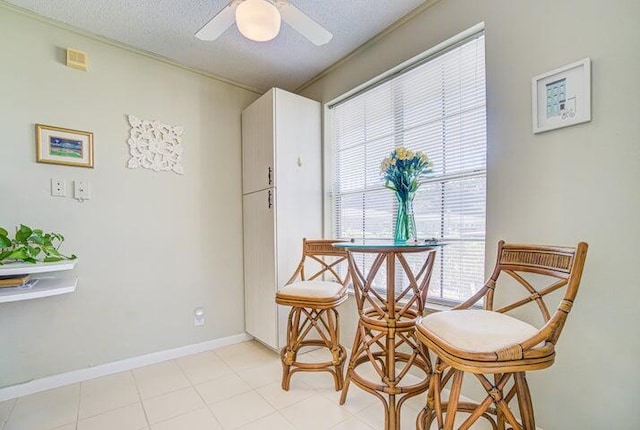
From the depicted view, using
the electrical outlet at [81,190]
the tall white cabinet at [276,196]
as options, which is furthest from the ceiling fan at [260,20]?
the electrical outlet at [81,190]

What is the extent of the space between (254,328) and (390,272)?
1.66 meters

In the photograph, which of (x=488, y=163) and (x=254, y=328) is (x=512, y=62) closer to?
(x=488, y=163)

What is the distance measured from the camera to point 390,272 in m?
1.56

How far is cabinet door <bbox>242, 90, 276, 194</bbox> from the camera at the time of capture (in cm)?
248

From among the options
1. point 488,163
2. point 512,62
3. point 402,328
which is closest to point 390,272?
point 402,328

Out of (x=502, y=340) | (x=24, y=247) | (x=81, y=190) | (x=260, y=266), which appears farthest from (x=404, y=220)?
(x=81, y=190)

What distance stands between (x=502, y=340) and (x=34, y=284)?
7.82 ft

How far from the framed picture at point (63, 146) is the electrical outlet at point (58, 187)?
0.39ft

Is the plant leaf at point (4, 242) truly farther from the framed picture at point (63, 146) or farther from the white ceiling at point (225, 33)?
the white ceiling at point (225, 33)

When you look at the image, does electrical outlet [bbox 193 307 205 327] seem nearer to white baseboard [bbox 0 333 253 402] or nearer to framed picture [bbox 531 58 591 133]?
white baseboard [bbox 0 333 253 402]

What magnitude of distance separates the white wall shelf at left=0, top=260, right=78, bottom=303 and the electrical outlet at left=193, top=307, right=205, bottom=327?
965mm

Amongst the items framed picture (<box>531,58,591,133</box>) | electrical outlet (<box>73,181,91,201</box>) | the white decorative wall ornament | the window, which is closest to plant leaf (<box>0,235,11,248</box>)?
electrical outlet (<box>73,181,91,201</box>)

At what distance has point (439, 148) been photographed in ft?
6.41

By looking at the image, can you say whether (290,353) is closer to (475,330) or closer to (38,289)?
(475,330)
